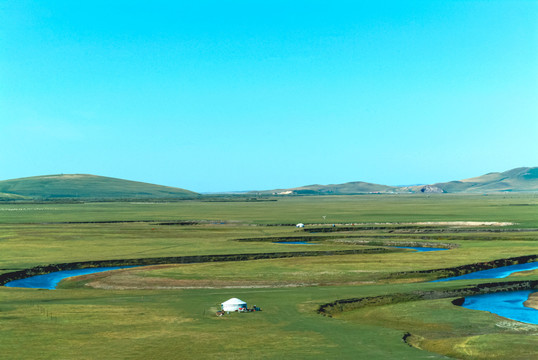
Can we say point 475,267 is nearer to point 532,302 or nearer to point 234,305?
point 532,302

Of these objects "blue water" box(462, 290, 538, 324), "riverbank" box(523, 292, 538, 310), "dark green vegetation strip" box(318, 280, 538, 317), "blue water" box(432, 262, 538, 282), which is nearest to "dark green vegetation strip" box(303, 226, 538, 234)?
"blue water" box(432, 262, 538, 282)

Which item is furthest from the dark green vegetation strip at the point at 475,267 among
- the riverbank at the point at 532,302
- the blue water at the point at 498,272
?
the riverbank at the point at 532,302

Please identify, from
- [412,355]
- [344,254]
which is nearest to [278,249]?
A: [344,254]

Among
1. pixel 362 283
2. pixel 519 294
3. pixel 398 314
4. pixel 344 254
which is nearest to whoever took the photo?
pixel 398 314

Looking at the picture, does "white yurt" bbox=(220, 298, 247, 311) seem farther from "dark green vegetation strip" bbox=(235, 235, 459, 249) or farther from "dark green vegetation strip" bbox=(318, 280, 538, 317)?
"dark green vegetation strip" bbox=(235, 235, 459, 249)

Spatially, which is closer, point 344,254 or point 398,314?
point 398,314

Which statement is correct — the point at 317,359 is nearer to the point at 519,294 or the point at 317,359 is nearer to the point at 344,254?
the point at 519,294
